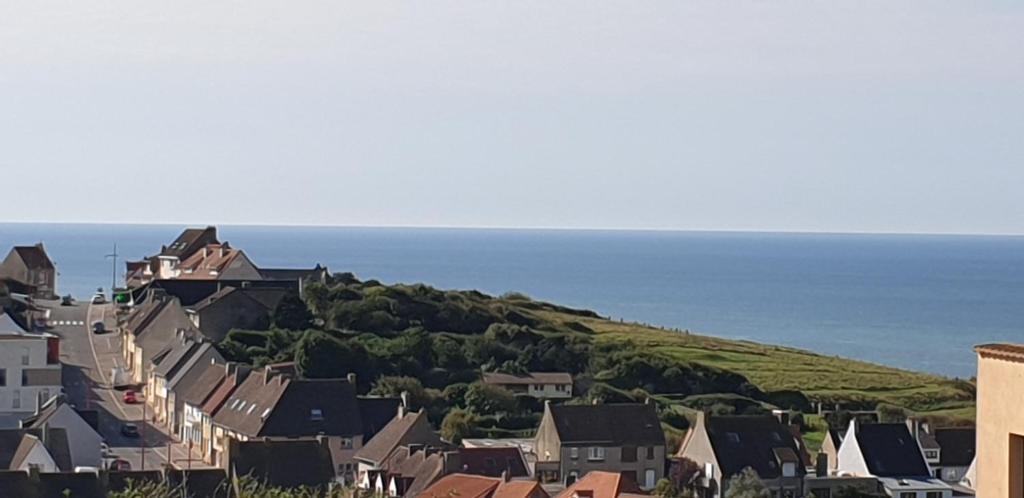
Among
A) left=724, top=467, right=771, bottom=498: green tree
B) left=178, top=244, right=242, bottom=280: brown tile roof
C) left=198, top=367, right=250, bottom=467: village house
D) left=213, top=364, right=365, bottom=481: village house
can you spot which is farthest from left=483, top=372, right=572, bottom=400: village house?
left=178, top=244, right=242, bottom=280: brown tile roof

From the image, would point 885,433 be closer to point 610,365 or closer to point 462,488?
point 462,488

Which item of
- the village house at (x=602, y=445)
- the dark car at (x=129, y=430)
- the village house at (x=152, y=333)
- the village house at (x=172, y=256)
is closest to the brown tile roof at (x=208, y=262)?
the village house at (x=172, y=256)

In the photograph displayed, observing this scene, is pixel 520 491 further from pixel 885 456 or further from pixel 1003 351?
pixel 1003 351

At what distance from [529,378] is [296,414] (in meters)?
13.8

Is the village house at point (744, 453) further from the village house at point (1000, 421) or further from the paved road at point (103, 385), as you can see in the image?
the village house at point (1000, 421)

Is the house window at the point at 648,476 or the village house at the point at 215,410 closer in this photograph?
the house window at the point at 648,476

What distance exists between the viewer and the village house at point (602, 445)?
40562mm

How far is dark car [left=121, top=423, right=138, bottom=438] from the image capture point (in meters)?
43.8

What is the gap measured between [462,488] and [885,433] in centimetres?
1449

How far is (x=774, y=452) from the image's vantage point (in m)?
39.9

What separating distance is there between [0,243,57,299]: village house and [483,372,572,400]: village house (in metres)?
27.2

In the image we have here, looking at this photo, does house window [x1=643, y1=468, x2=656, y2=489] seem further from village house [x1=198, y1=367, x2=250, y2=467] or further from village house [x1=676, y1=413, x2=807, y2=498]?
village house [x1=198, y1=367, x2=250, y2=467]

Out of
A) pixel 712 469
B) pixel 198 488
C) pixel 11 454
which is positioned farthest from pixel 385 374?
pixel 198 488

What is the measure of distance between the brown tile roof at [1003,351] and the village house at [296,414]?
3192 centimetres
